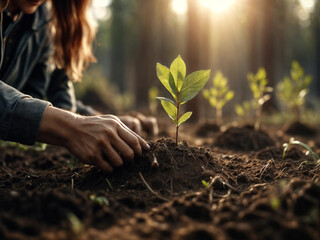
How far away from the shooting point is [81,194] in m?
1.23

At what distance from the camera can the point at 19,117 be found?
57.9 inches

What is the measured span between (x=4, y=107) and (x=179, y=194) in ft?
3.23

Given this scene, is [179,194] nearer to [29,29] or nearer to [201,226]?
[201,226]

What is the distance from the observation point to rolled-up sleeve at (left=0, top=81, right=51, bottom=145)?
1.46m

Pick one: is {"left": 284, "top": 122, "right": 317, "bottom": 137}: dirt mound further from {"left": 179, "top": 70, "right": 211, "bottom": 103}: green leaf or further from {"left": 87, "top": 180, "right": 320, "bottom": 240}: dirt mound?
{"left": 87, "top": 180, "right": 320, "bottom": 240}: dirt mound

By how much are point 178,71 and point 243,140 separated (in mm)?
1544

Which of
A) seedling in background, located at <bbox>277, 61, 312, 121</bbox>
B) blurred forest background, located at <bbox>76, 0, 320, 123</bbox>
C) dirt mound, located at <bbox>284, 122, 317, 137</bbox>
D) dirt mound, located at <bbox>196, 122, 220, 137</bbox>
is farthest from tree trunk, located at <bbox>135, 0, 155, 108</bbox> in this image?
dirt mound, located at <bbox>284, 122, 317, 137</bbox>

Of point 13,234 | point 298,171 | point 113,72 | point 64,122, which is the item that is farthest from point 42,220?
point 113,72

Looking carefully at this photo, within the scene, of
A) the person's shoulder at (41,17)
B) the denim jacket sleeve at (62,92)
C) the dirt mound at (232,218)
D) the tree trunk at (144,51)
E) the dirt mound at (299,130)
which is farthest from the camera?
the tree trunk at (144,51)

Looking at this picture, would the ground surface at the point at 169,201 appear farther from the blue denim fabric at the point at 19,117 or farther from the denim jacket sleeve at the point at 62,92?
the denim jacket sleeve at the point at 62,92

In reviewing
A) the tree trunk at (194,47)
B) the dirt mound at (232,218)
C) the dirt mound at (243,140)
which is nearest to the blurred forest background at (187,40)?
the tree trunk at (194,47)

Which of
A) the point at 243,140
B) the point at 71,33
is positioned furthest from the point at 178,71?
the point at 71,33

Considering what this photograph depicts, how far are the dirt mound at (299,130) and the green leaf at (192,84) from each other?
329cm

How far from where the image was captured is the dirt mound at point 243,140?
2812mm
